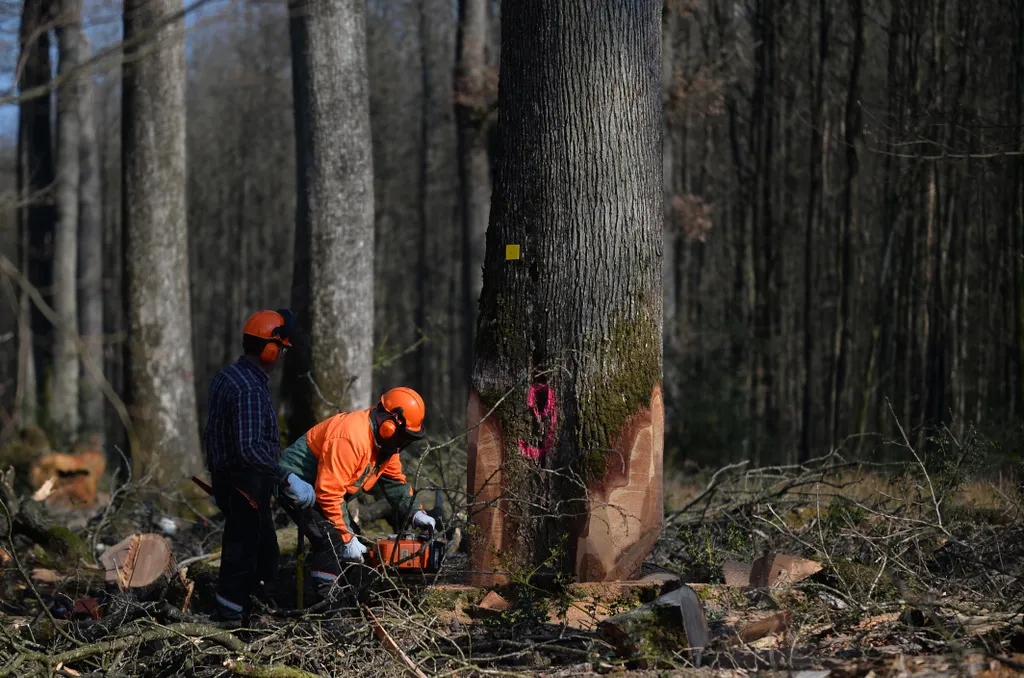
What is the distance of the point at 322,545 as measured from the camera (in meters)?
5.91

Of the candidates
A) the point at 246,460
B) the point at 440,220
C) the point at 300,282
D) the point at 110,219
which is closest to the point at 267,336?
the point at 246,460

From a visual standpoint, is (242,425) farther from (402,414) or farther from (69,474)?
(69,474)

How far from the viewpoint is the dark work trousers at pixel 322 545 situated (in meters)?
5.82

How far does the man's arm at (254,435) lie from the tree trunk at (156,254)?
5.11 m

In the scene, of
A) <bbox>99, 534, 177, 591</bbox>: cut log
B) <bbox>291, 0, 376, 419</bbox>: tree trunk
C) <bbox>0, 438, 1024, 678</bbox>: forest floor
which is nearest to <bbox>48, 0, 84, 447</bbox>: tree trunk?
<bbox>291, 0, 376, 419</bbox>: tree trunk

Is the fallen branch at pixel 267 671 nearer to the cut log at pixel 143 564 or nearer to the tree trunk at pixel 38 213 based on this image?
the cut log at pixel 143 564

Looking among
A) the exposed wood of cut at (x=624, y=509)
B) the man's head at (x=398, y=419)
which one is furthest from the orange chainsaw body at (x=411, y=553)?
the exposed wood of cut at (x=624, y=509)

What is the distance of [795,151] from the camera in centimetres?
2173

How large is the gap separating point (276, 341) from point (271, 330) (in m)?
0.08

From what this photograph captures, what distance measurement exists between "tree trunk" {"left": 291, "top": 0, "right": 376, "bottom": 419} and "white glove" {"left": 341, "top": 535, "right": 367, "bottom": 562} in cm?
337

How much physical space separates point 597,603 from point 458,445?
3892 mm

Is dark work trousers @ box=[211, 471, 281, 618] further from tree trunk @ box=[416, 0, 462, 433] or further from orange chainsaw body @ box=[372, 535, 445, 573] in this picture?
tree trunk @ box=[416, 0, 462, 433]

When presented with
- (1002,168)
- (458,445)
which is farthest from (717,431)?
(458,445)

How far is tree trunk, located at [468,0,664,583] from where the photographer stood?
5.77 metres
